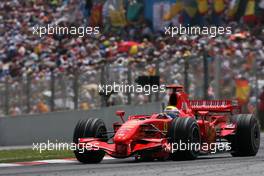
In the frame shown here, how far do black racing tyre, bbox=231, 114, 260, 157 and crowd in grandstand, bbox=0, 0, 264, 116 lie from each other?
316 inches

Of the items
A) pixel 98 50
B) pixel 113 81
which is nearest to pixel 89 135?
pixel 113 81

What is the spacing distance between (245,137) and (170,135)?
1.99 m

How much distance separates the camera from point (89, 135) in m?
11.8

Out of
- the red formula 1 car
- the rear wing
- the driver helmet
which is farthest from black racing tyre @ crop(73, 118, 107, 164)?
the rear wing

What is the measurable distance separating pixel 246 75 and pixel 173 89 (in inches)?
345

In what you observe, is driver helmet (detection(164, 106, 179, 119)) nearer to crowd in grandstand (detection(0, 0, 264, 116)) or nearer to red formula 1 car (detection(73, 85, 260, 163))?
red formula 1 car (detection(73, 85, 260, 163))

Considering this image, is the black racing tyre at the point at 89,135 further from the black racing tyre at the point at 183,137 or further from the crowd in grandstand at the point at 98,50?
the crowd in grandstand at the point at 98,50

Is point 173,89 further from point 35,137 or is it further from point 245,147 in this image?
point 35,137

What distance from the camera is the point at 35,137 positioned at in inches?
843

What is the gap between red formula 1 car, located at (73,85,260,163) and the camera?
37.4ft

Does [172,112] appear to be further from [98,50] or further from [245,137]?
[98,50]

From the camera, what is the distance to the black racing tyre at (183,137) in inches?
446

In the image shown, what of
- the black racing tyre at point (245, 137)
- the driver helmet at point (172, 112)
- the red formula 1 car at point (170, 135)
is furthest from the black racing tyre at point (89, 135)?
the black racing tyre at point (245, 137)

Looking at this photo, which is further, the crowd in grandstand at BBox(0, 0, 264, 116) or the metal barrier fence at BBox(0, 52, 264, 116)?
the crowd in grandstand at BBox(0, 0, 264, 116)
